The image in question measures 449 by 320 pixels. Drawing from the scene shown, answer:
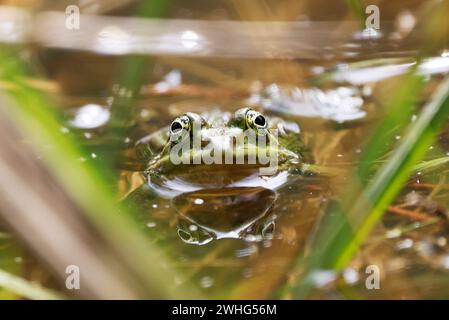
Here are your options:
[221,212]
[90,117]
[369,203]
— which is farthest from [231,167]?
[90,117]

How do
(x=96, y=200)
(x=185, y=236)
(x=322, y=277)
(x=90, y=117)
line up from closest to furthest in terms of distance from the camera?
(x=96, y=200)
(x=322, y=277)
(x=185, y=236)
(x=90, y=117)

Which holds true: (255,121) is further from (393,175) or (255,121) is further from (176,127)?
(393,175)

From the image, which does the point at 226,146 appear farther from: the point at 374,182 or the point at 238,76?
the point at 238,76

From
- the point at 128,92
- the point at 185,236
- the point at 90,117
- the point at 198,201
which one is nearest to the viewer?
the point at 185,236

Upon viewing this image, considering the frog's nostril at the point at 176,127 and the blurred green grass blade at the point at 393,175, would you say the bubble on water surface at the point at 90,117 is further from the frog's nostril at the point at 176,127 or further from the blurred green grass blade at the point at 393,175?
the blurred green grass blade at the point at 393,175

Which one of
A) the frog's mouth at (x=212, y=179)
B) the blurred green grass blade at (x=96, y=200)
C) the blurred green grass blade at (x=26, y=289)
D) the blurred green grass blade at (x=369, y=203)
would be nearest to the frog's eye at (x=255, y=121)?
the frog's mouth at (x=212, y=179)

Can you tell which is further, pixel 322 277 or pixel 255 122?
pixel 255 122

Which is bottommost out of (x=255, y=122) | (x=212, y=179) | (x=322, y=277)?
(x=322, y=277)
